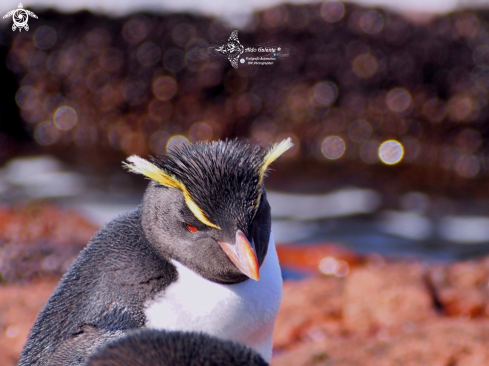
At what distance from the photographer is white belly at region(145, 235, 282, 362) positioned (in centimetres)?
279

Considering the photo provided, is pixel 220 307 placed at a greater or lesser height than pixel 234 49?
lesser

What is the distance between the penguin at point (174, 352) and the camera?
1.64 meters

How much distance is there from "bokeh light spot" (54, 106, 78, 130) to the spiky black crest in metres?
8.39

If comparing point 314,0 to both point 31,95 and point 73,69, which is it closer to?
point 73,69

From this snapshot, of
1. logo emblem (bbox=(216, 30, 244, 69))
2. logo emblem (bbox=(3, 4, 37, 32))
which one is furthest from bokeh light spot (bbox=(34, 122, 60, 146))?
logo emblem (bbox=(216, 30, 244, 69))

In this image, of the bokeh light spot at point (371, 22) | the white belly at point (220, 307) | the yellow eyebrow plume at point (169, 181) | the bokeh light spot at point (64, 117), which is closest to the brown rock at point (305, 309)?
the white belly at point (220, 307)

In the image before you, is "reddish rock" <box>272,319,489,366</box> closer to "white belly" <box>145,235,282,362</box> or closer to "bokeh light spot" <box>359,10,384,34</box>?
"white belly" <box>145,235,282,362</box>

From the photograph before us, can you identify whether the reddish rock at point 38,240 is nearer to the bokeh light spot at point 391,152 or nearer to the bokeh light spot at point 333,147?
the bokeh light spot at point 333,147

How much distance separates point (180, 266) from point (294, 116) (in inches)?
287

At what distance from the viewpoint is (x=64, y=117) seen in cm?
1091

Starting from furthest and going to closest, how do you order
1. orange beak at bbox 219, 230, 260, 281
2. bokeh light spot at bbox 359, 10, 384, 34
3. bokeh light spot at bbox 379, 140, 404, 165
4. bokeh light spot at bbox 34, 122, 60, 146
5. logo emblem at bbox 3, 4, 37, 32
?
logo emblem at bbox 3, 4, 37, 32, bokeh light spot at bbox 34, 122, 60, 146, bokeh light spot at bbox 359, 10, 384, 34, bokeh light spot at bbox 379, 140, 404, 165, orange beak at bbox 219, 230, 260, 281

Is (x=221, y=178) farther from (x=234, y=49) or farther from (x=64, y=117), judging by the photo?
(x=64, y=117)

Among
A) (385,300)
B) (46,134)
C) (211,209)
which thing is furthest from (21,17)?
(211,209)

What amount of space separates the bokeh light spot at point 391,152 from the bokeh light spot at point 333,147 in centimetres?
60
